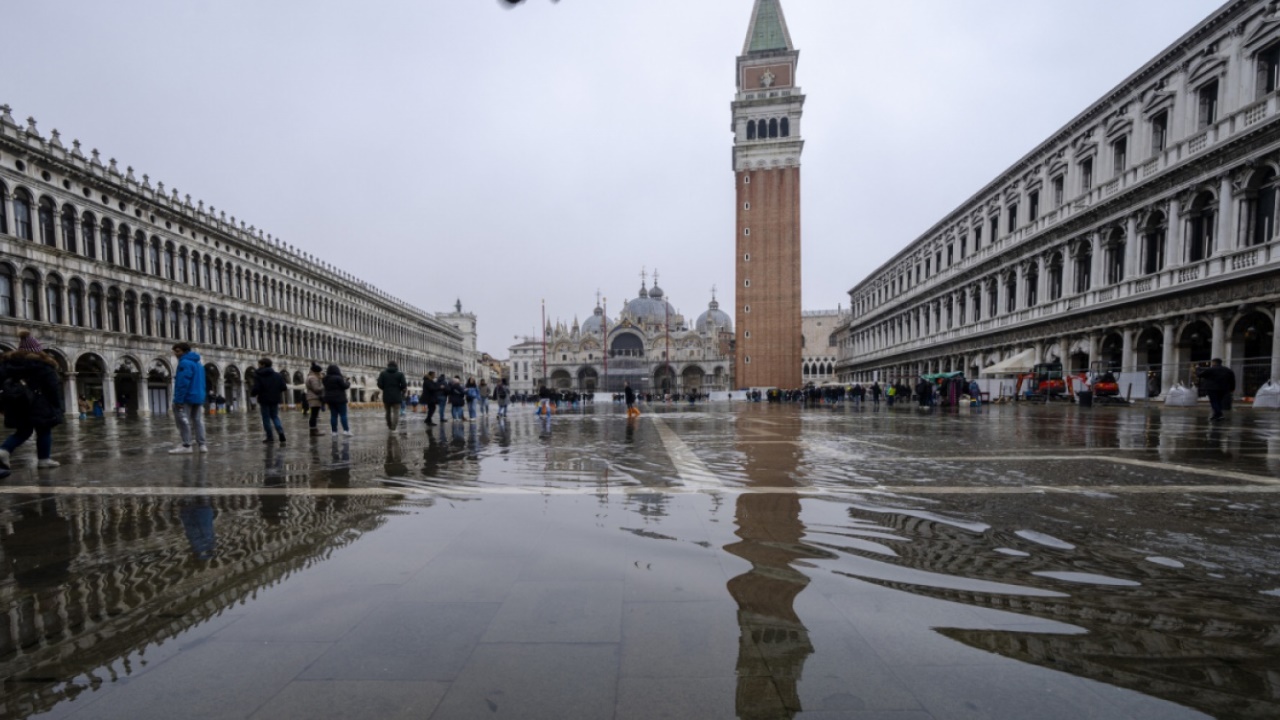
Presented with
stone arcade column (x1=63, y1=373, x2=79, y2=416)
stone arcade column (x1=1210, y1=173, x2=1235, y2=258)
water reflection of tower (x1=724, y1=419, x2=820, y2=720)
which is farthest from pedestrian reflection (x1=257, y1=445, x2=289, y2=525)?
stone arcade column (x1=63, y1=373, x2=79, y2=416)

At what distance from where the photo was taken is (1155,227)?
74.1 feet

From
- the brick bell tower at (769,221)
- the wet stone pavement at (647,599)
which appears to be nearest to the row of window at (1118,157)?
the brick bell tower at (769,221)

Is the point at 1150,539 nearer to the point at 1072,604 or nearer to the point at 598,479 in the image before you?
the point at 1072,604

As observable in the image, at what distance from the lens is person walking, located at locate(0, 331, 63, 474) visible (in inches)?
A: 251

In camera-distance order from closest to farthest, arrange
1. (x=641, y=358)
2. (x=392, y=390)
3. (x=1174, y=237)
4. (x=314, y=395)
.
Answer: (x=314, y=395) < (x=392, y=390) < (x=1174, y=237) < (x=641, y=358)

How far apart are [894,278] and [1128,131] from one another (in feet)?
92.9

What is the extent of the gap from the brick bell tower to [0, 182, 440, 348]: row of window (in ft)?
138

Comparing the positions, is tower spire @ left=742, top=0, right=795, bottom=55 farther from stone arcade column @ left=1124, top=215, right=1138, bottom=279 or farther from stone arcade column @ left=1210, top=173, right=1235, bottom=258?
stone arcade column @ left=1210, top=173, right=1235, bottom=258

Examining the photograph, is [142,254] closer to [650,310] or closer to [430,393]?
[430,393]

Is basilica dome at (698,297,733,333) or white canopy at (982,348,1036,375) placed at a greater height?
basilica dome at (698,297,733,333)

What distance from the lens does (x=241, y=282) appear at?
40.6m

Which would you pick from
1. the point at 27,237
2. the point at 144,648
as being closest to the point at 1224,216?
the point at 144,648

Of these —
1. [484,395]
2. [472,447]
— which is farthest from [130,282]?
[472,447]

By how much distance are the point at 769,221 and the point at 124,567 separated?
59267 mm
